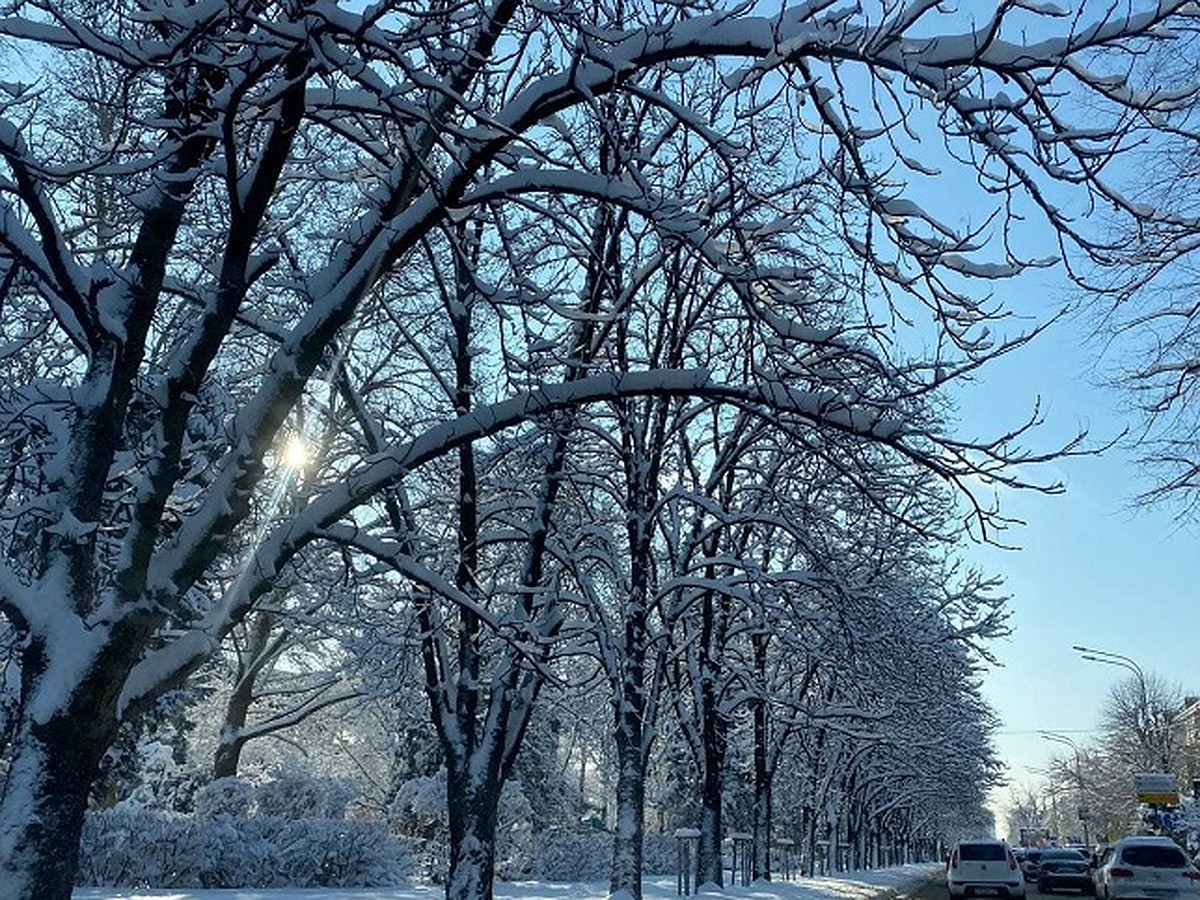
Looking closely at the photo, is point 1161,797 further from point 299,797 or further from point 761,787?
point 299,797

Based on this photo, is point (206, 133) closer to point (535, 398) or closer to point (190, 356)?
point (190, 356)

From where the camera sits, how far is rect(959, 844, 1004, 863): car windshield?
2683cm

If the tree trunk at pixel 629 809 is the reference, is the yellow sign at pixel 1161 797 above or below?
above

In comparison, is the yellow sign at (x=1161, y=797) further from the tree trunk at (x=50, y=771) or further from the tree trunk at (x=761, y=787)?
the tree trunk at (x=50, y=771)

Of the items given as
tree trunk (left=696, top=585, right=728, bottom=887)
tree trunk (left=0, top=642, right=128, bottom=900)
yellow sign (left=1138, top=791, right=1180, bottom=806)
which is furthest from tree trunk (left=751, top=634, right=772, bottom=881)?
yellow sign (left=1138, top=791, right=1180, bottom=806)

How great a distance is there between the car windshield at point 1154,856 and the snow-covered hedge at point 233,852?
14.6 metres

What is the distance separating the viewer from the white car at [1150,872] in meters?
21.8

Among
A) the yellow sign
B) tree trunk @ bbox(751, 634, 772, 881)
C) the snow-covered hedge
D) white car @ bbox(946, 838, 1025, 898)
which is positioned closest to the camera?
the snow-covered hedge

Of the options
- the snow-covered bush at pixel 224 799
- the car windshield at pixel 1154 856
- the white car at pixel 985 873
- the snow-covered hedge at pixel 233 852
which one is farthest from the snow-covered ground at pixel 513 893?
the car windshield at pixel 1154 856

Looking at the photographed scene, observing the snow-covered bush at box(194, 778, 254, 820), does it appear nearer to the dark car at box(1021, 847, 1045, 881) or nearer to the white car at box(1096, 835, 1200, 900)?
the white car at box(1096, 835, 1200, 900)

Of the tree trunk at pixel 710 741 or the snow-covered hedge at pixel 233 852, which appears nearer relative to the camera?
the snow-covered hedge at pixel 233 852

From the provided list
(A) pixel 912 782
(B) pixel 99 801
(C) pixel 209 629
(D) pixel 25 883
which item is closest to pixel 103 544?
(C) pixel 209 629

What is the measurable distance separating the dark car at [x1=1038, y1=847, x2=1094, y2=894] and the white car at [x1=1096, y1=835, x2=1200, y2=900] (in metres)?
13.9

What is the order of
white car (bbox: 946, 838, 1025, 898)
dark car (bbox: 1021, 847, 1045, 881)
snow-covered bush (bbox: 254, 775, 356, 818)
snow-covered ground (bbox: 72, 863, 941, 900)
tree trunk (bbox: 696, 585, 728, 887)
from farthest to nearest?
1. dark car (bbox: 1021, 847, 1045, 881)
2. white car (bbox: 946, 838, 1025, 898)
3. snow-covered bush (bbox: 254, 775, 356, 818)
4. tree trunk (bbox: 696, 585, 728, 887)
5. snow-covered ground (bbox: 72, 863, 941, 900)
